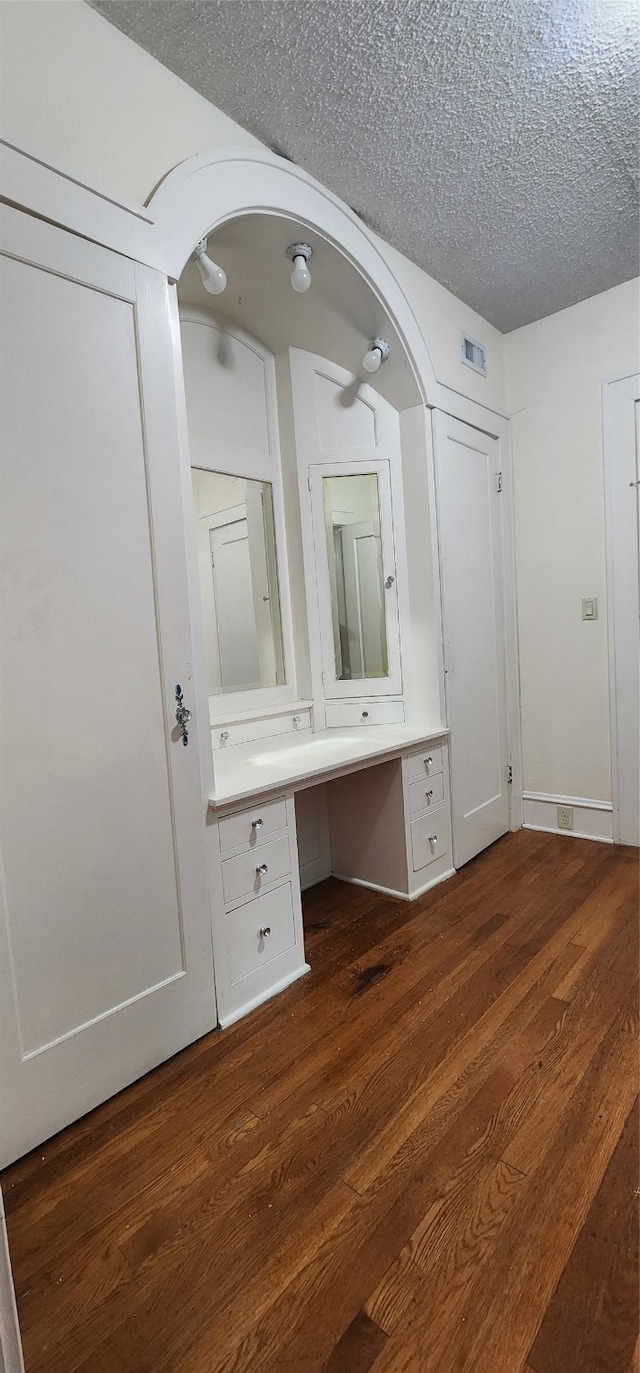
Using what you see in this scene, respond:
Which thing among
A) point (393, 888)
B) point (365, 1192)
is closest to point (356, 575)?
point (393, 888)

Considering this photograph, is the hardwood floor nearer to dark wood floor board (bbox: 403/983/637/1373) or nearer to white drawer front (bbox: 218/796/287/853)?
dark wood floor board (bbox: 403/983/637/1373)

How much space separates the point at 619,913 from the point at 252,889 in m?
1.45

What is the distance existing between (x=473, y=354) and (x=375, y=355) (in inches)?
31.6

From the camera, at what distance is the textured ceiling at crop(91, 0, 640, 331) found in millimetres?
1452

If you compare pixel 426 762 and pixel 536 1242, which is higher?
pixel 426 762

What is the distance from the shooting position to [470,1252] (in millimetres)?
1033

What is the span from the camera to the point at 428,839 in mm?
2518

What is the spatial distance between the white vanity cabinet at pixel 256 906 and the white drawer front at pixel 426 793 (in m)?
0.69

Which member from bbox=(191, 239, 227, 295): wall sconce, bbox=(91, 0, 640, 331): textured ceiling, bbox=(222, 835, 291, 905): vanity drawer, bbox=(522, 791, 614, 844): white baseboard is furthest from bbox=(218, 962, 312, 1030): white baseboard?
bbox=(91, 0, 640, 331): textured ceiling

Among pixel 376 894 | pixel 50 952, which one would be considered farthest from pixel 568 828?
pixel 50 952

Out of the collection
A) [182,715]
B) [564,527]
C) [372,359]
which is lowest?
[182,715]

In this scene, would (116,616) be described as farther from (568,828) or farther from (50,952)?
(568,828)

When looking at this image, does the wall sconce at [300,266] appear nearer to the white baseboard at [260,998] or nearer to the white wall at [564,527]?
the white wall at [564,527]

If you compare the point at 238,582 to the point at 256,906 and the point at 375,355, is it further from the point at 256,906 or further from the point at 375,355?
the point at 256,906
